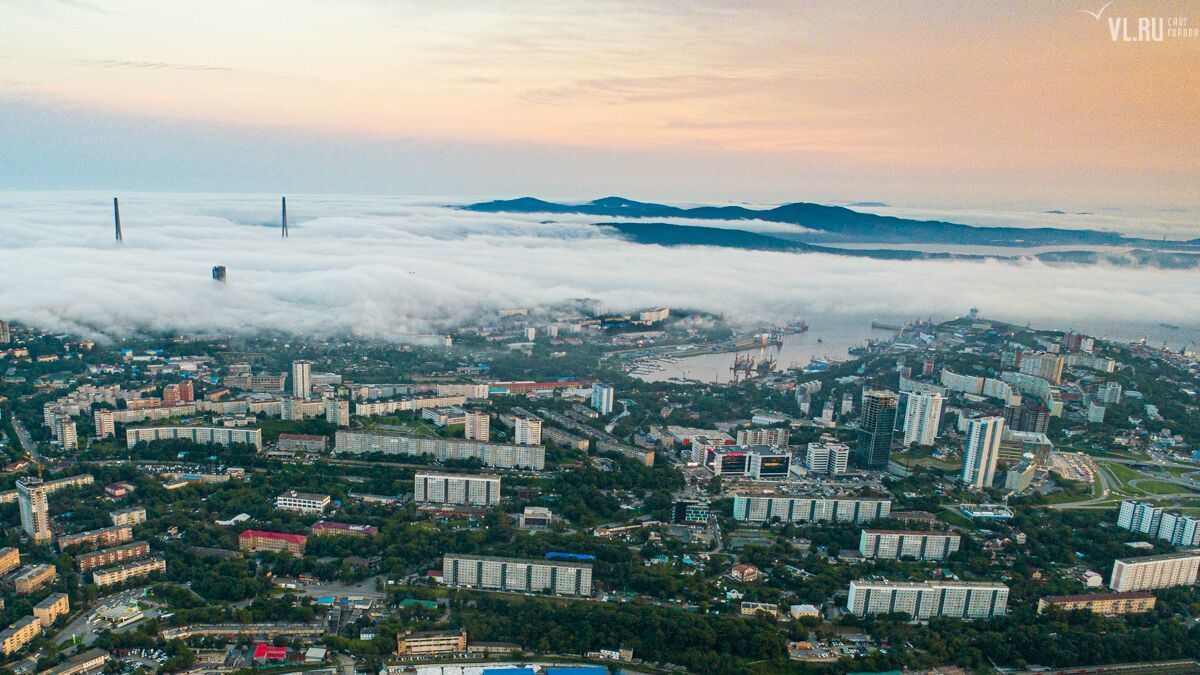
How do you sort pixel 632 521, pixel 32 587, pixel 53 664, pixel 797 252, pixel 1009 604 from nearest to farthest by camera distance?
1. pixel 53 664
2. pixel 32 587
3. pixel 1009 604
4. pixel 632 521
5. pixel 797 252

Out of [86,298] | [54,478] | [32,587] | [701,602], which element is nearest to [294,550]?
[32,587]

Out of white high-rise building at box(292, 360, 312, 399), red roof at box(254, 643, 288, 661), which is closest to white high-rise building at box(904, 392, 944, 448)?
red roof at box(254, 643, 288, 661)

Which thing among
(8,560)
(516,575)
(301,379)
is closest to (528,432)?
(516,575)

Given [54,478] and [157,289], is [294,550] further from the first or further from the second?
[157,289]

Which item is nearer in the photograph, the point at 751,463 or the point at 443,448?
the point at 751,463

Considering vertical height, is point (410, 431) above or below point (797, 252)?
below

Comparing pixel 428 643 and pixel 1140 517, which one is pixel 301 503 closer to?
pixel 428 643
